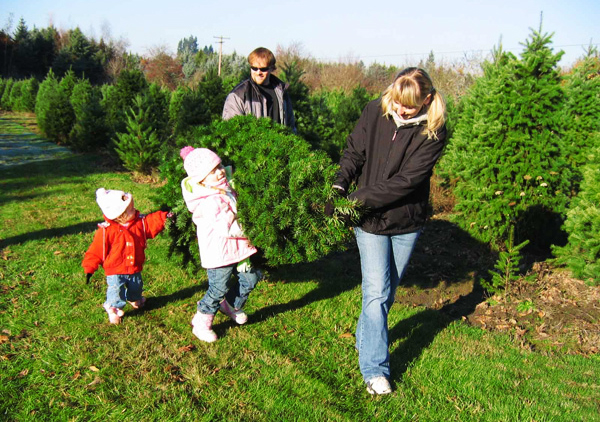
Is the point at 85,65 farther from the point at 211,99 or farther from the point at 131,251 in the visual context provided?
the point at 131,251

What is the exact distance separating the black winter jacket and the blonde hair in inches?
3.0

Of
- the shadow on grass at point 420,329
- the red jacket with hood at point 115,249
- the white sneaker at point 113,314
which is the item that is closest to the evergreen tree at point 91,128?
the red jacket with hood at point 115,249

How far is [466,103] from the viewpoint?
7.98m

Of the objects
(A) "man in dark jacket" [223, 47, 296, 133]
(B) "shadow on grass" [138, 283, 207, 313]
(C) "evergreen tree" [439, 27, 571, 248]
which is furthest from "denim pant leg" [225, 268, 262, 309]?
(C) "evergreen tree" [439, 27, 571, 248]

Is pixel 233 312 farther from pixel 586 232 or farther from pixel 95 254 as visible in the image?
pixel 586 232

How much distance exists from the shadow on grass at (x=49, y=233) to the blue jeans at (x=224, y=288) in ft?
11.9

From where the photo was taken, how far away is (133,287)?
432 cm

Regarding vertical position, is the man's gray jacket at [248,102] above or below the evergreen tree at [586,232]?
above

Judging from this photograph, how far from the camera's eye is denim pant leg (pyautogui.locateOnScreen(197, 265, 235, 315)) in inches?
150

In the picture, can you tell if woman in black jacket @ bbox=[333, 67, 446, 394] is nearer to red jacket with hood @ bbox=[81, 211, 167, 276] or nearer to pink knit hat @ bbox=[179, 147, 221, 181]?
pink knit hat @ bbox=[179, 147, 221, 181]

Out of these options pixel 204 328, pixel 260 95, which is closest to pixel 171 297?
pixel 204 328

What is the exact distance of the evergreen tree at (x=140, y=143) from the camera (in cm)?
1095

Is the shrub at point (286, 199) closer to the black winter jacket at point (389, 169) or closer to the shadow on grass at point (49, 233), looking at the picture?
the black winter jacket at point (389, 169)

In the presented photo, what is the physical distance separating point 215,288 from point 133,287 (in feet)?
3.09
